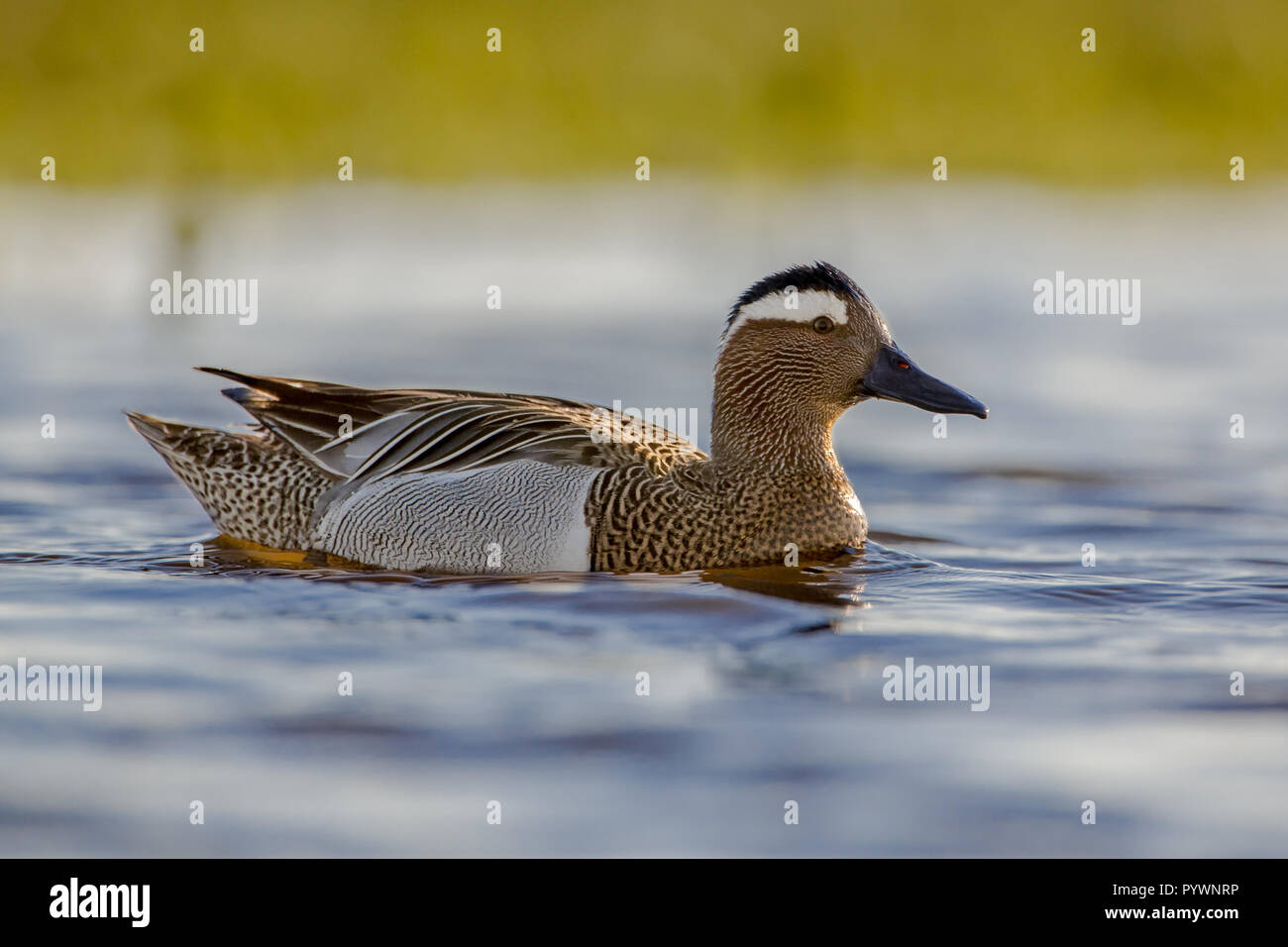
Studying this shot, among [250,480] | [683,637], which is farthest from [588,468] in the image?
[250,480]

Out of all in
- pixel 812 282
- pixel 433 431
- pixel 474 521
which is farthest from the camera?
pixel 433 431

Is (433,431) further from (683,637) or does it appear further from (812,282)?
(683,637)

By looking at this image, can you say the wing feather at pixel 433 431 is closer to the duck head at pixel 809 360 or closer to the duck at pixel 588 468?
the duck at pixel 588 468

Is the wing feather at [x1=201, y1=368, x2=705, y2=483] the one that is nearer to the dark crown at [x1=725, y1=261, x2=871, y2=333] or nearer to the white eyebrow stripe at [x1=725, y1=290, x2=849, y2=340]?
the white eyebrow stripe at [x1=725, y1=290, x2=849, y2=340]

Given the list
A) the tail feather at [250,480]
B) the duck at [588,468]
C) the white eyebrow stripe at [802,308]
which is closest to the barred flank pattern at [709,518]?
the duck at [588,468]

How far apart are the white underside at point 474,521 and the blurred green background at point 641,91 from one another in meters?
8.75

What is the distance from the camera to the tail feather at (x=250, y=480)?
314 inches

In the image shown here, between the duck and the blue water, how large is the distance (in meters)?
0.21

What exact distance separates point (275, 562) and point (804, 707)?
9.43ft

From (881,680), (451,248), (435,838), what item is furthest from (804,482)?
(451,248)

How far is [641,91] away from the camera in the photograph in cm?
1678

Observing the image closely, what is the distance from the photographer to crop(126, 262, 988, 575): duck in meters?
7.33

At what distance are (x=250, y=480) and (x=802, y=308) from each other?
2.59 meters

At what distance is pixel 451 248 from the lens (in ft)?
52.1
